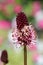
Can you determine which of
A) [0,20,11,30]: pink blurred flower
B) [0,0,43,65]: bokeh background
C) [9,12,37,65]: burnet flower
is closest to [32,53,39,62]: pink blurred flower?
[0,0,43,65]: bokeh background

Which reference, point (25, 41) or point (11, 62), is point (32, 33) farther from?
point (11, 62)

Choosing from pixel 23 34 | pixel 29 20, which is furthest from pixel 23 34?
pixel 29 20

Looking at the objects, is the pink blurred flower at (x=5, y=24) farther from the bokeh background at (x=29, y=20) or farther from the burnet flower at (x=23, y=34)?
the burnet flower at (x=23, y=34)

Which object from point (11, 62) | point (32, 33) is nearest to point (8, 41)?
point (11, 62)

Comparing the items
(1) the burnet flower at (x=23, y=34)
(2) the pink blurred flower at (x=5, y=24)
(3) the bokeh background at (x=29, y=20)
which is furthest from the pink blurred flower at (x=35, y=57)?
(1) the burnet flower at (x=23, y=34)

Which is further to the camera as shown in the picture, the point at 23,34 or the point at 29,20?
the point at 29,20

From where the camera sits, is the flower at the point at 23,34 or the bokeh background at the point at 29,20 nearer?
the flower at the point at 23,34

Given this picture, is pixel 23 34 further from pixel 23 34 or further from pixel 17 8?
pixel 17 8

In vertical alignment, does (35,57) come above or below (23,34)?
below
